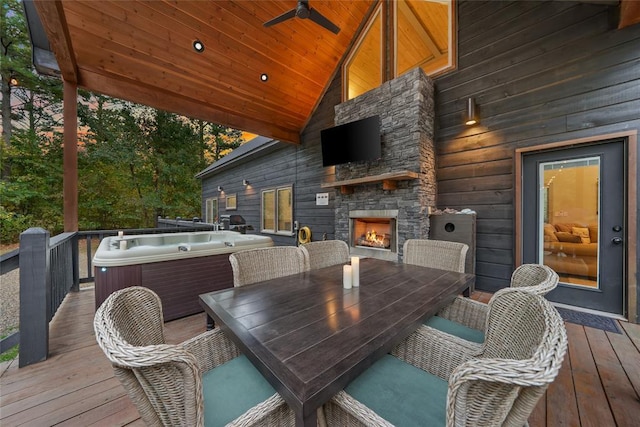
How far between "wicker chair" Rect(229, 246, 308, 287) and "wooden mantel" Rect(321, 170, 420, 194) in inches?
82.2

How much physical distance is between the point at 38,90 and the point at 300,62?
9915mm

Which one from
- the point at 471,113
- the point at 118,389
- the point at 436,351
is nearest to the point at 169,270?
the point at 118,389

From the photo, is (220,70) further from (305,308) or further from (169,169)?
(169,169)

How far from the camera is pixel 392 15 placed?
4504 mm

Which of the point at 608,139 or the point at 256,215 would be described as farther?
the point at 256,215

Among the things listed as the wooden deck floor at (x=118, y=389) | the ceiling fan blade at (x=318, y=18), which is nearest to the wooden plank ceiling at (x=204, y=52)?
the ceiling fan blade at (x=318, y=18)

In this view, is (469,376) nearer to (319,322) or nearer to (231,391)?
(319,322)

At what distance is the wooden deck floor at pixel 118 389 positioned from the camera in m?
1.43

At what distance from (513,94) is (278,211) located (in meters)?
5.58

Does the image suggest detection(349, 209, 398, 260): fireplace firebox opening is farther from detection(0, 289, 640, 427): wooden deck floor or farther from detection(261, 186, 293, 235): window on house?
detection(261, 186, 293, 235): window on house

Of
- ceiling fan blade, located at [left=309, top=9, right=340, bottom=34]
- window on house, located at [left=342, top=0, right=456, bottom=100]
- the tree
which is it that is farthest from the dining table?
the tree

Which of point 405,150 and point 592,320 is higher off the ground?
point 405,150

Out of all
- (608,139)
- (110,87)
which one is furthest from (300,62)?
(608,139)

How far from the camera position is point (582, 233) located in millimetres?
2809
